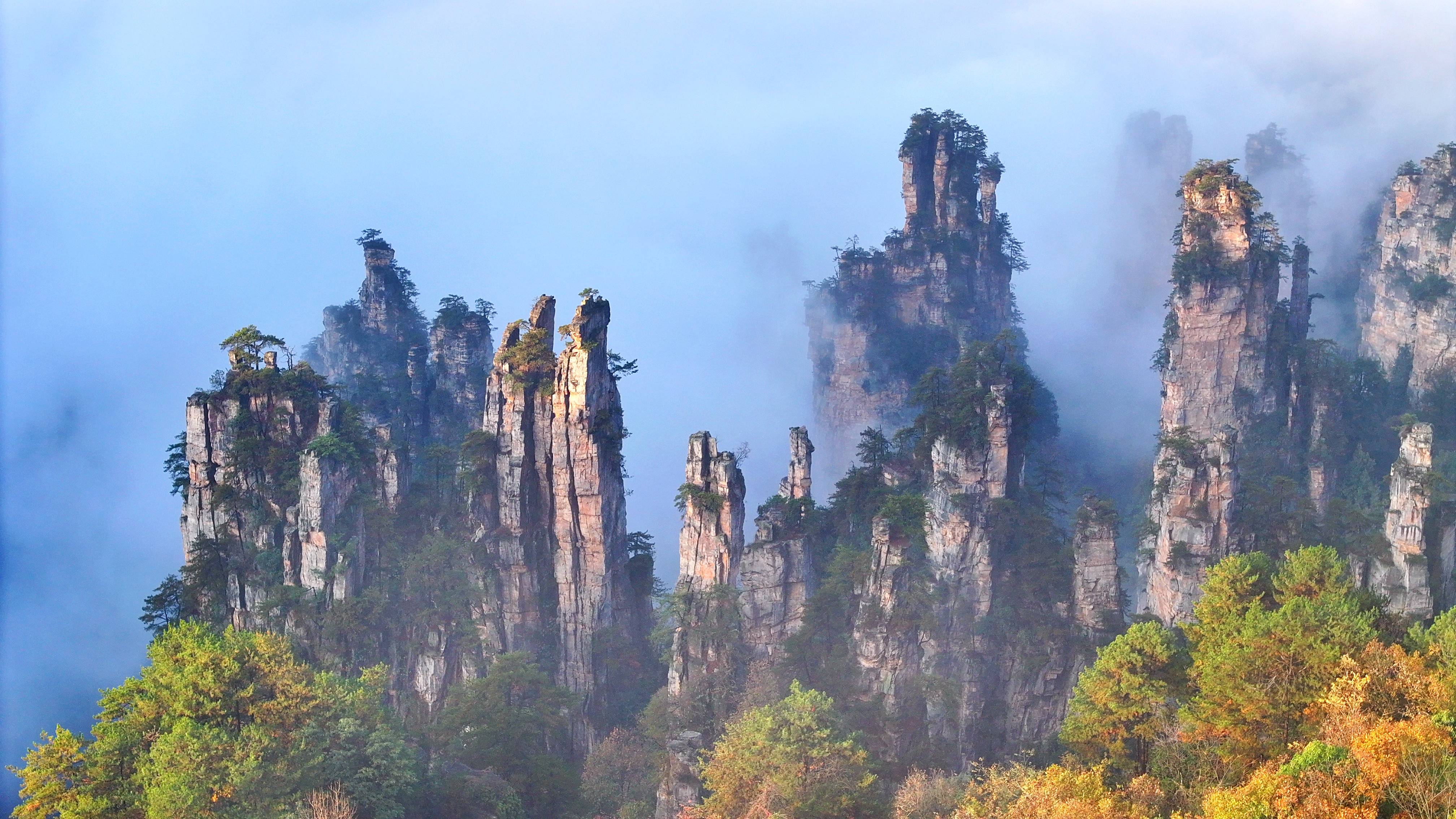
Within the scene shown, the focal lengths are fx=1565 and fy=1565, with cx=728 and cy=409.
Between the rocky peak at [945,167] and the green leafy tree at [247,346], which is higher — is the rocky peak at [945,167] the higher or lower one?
the higher one

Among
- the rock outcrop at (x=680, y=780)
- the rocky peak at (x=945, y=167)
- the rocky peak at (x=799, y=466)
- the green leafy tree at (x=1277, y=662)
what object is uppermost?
the rocky peak at (x=945, y=167)

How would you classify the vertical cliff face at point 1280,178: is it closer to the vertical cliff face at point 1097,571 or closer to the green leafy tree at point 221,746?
the vertical cliff face at point 1097,571

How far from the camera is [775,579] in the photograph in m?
58.6

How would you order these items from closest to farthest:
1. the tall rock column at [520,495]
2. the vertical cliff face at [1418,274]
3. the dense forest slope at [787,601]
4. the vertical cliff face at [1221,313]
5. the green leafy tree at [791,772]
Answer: the dense forest slope at [787,601] → the green leafy tree at [791,772] → the tall rock column at [520,495] → the vertical cliff face at [1221,313] → the vertical cliff face at [1418,274]

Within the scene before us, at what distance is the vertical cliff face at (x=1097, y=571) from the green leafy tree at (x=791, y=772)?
14.9m

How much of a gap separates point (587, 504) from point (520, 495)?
2.87 m

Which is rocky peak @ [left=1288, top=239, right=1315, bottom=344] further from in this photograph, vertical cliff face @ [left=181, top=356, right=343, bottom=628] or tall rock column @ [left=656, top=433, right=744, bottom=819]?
vertical cliff face @ [left=181, top=356, right=343, bottom=628]

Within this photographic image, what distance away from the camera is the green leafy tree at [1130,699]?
4531 cm

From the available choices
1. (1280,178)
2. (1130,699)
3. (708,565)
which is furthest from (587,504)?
(1280,178)

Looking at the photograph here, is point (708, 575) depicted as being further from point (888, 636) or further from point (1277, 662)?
point (1277, 662)

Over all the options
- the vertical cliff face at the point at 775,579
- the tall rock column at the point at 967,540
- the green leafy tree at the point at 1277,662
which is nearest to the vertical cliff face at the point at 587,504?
the vertical cliff face at the point at 775,579

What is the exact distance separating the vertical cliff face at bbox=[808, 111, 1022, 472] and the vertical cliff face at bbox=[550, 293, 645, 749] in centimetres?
3421

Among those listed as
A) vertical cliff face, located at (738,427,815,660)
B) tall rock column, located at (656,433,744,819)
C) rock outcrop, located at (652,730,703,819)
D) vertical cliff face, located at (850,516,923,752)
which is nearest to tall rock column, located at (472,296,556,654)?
tall rock column, located at (656,433,744,819)

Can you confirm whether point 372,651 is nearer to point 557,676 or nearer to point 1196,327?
point 557,676
